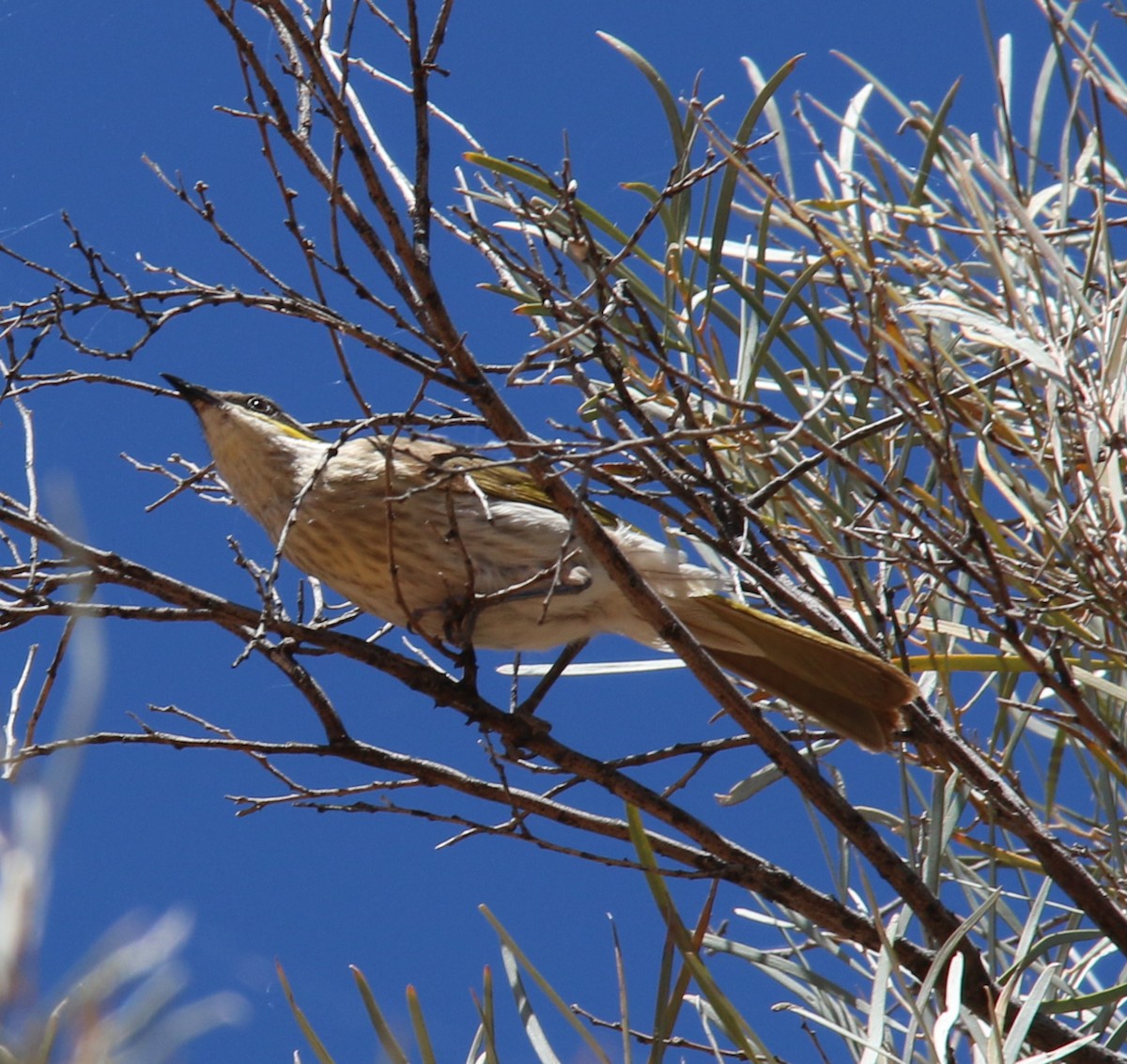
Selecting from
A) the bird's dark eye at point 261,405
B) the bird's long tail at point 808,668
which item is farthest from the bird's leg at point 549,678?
the bird's dark eye at point 261,405

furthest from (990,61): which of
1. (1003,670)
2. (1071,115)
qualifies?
(1003,670)

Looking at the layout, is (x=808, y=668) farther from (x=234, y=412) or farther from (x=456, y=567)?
(x=234, y=412)

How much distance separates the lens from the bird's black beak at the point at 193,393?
11.0 ft

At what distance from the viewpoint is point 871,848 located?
1.75m

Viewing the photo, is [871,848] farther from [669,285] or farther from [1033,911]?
[669,285]

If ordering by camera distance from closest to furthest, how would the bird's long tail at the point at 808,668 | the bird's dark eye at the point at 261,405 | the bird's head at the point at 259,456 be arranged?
the bird's long tail at the point at 808,668
the bird's head at the point at 259,456
the bird's dark eye at the point at 261,405

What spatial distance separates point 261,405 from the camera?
347 centimetres

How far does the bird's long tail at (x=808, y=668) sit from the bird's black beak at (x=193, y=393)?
1262 millimetres

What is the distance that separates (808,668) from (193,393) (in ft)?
5.54

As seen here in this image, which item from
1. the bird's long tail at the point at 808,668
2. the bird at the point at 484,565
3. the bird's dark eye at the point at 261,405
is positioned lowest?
the bird's long tail at the point at 808,668

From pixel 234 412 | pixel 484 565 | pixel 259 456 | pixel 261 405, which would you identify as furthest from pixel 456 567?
pixel 261 405

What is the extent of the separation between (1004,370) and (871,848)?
62cm

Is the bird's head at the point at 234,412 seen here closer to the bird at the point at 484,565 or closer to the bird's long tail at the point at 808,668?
the bird at the point at 484,565

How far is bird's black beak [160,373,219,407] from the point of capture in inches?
132
